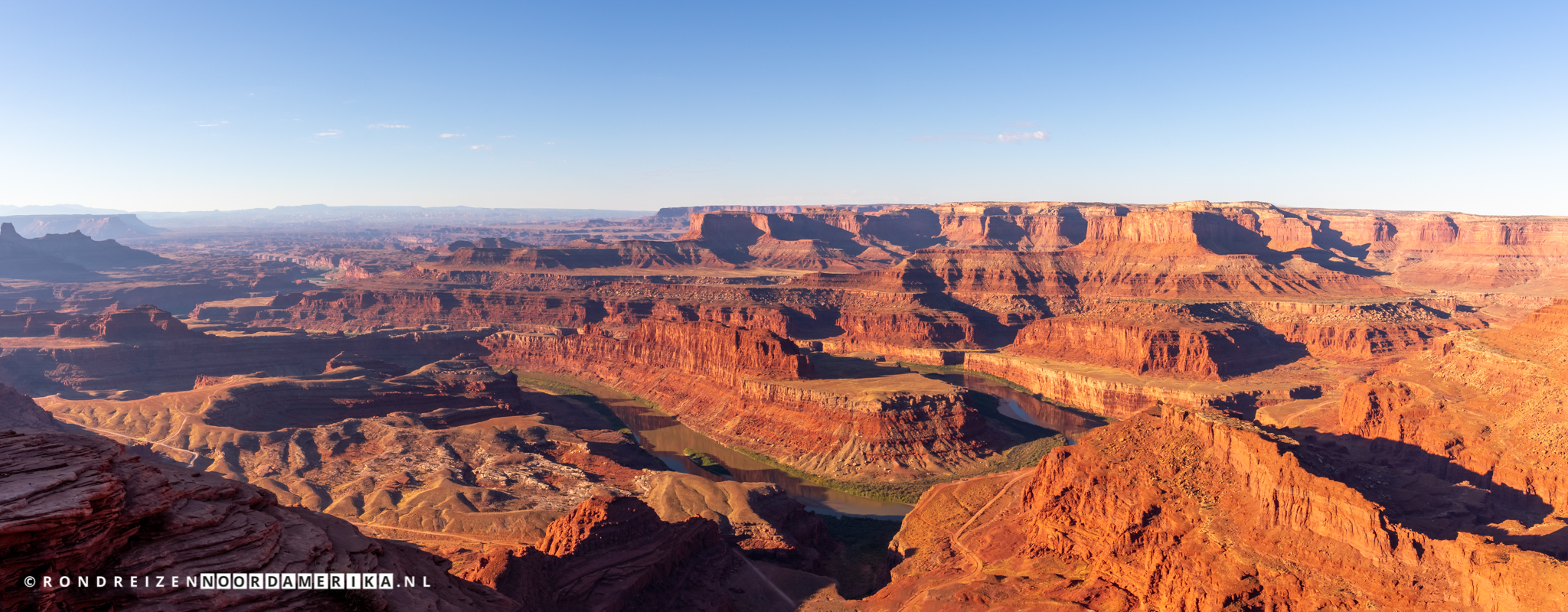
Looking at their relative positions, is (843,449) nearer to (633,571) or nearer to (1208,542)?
(633,571)

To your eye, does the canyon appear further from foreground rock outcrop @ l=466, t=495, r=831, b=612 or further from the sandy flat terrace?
the sandy flat terrace

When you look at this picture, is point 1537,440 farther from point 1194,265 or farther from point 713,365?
point 1194,265

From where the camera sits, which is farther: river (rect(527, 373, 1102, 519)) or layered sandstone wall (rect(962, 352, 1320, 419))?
layered sandstone wall (rect(962, 352, 1320, 419))

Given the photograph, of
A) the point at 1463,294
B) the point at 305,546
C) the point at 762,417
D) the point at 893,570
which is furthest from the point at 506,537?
the point at 1463,294

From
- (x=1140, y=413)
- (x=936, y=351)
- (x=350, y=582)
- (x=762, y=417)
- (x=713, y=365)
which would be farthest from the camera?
(x=936, y=351)

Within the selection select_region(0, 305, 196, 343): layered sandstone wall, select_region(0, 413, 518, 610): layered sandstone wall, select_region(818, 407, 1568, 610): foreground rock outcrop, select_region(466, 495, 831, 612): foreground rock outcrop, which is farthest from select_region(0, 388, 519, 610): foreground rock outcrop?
select_region(0, 305, 196, 343): layered sandstone wall

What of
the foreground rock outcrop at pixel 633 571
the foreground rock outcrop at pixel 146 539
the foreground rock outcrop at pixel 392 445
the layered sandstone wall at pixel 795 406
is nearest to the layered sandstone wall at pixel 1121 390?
the layered sandstone wall at pixel 795 406

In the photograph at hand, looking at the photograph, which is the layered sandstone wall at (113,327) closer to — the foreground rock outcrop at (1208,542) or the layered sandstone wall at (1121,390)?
the foreground rock outcrop at (1208,542)

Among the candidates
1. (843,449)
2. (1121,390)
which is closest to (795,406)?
(843,449)
